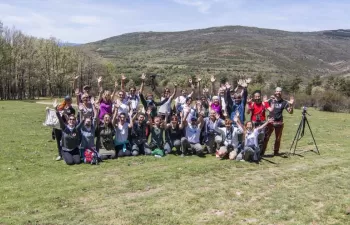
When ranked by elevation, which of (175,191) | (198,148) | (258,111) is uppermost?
(258,111)

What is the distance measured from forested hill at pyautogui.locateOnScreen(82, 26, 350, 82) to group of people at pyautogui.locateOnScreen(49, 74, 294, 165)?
78.6 meters

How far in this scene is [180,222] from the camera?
748cm

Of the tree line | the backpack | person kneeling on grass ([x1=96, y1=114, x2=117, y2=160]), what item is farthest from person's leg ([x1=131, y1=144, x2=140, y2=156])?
the tree line

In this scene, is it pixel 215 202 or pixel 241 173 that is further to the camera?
pixel 241 173

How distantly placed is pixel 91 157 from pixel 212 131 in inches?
170

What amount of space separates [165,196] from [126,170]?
2.62m

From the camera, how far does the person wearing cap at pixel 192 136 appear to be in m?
13.2

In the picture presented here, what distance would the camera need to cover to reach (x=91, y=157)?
39.0 ft

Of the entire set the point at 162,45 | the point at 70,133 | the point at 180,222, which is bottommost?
the point at 180,222

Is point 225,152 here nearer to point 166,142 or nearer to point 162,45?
point 166,142

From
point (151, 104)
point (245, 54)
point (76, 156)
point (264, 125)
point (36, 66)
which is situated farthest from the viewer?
point (245, 54)

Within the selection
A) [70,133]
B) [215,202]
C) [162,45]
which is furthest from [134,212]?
[162,45]

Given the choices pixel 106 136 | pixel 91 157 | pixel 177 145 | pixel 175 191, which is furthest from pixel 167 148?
pixel 175 191

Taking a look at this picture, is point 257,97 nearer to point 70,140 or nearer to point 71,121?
point 71,121
